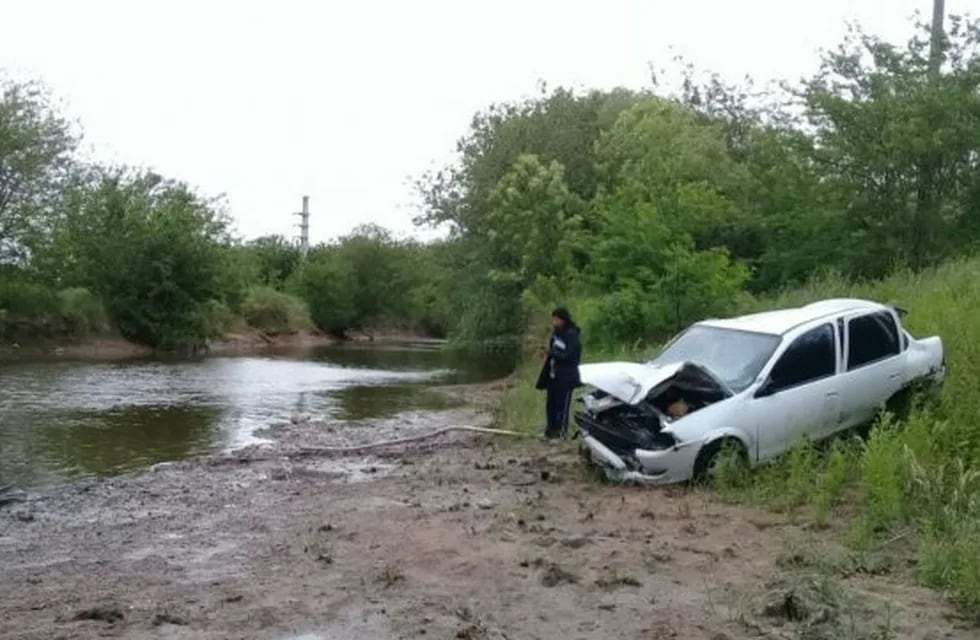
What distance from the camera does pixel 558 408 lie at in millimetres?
14453

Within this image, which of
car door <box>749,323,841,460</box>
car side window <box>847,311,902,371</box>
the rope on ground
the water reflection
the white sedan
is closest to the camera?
the white sedan

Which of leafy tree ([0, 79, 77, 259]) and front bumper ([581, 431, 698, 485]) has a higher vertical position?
leafy tree ([0, 79, 77, 259])

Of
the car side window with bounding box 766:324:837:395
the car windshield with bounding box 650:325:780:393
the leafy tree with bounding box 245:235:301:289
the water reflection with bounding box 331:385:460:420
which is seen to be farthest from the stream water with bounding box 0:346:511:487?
the leafy tree with bounding box 245:235:301:289

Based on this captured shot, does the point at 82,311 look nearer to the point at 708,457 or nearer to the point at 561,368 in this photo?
the point at 561,368

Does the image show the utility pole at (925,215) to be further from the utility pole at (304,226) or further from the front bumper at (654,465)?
the utility pole at (304,226)

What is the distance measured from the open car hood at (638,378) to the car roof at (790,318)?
105 centimetres

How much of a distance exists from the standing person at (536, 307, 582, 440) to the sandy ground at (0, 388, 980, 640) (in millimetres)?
1555

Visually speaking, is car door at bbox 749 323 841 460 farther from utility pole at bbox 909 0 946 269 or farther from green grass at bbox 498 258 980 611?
utility pole at bbox 909 0 946 269

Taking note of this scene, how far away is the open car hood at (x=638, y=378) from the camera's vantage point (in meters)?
11.0

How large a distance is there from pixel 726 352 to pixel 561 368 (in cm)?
300

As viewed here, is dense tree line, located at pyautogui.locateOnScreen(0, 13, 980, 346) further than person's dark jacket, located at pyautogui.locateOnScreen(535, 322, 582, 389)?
Yes

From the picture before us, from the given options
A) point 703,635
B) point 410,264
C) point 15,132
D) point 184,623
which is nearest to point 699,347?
point 703,635

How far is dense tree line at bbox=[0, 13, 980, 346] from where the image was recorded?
22719mm

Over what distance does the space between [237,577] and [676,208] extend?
19621mm
